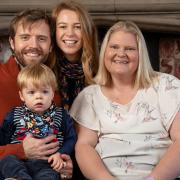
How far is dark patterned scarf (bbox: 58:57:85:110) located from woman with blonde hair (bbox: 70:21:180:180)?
0.17m

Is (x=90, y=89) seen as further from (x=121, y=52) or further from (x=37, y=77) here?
(x=37, y=77)

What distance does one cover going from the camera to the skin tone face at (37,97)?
5.38ft

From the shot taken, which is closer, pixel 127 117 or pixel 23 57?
pixel 127 117

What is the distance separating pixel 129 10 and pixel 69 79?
0.71 m

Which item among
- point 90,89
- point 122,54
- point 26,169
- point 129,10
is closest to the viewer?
point 26,169

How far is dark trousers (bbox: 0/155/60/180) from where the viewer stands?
1.58 meters

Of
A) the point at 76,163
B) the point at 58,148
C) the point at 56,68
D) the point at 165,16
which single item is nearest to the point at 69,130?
the point at 58,148

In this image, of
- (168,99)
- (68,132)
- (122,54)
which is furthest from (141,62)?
(68,132)

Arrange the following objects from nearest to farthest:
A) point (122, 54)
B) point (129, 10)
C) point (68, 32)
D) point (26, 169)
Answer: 1. point (26, 169)
2. point (122, 54)
3. point (68, 32)
4. point (129, 10)

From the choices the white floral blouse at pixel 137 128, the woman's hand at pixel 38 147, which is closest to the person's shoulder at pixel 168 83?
the white floral blouse at pixel 137 128

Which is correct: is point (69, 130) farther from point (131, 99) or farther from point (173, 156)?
point (173, 156)

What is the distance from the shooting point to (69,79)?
2.12m

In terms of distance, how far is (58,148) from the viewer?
1.75 meters

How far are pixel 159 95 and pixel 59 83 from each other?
1.76ft
